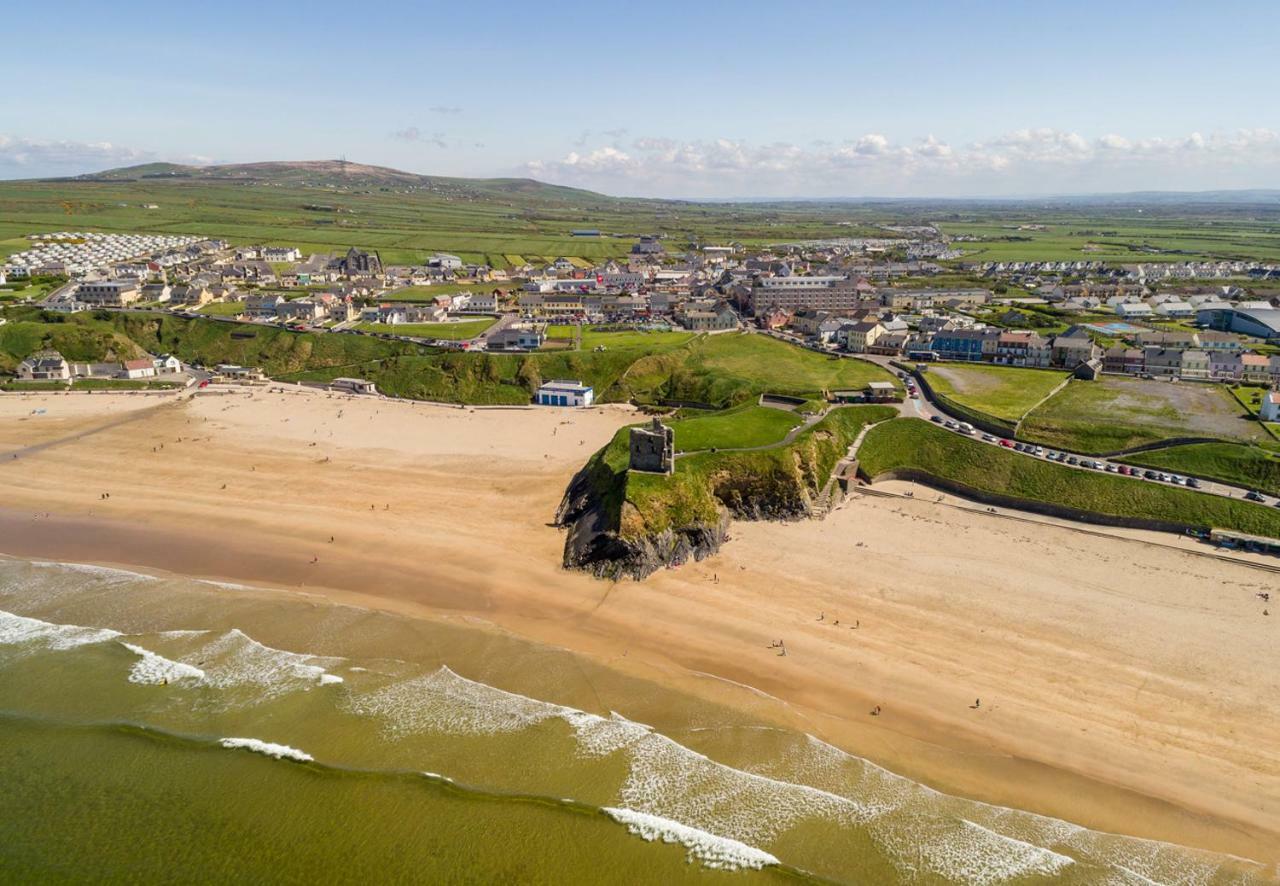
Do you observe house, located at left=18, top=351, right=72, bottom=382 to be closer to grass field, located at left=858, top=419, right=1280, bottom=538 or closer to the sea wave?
the sea wave

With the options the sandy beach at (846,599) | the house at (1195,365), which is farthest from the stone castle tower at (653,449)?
the house at (1195,365)

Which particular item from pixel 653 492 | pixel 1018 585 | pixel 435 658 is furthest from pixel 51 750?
pixel 1018 585

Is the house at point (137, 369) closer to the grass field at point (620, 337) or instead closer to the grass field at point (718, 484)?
the grass field at point (620, 337)

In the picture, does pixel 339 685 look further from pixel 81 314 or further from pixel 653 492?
pixel 81 314

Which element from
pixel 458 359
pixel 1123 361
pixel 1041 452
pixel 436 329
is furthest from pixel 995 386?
pixel 436 329

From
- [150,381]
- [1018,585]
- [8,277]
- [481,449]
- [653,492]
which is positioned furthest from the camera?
[8,277]

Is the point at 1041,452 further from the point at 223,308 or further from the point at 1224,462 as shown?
the point at 223,308
